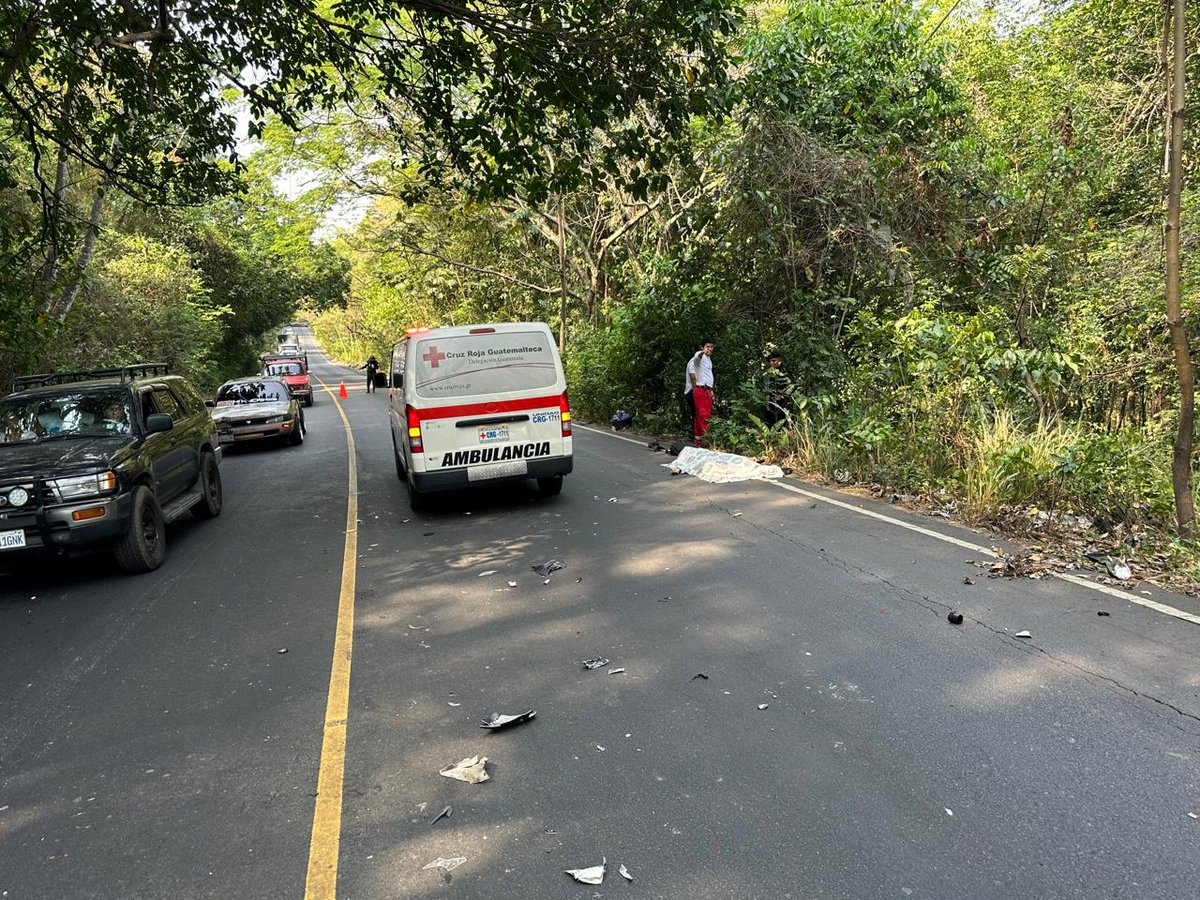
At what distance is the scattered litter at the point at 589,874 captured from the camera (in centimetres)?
281

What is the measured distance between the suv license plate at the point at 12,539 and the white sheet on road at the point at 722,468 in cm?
735

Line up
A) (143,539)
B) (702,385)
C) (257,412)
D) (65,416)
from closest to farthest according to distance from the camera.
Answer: (143,539) < (65,416) < (702,385) < (257,412)

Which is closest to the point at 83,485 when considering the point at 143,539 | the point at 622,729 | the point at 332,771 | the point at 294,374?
the point at 143,539

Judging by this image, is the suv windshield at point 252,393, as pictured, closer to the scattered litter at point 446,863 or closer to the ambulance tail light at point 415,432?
the ambulance tail light at point 415,432

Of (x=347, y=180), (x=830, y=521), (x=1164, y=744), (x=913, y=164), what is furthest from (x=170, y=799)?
(x=347, y=180)

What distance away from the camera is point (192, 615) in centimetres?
594

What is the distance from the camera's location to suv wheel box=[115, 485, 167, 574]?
6.99 meters

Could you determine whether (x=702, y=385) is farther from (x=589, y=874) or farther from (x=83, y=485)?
(x=589, y=874)

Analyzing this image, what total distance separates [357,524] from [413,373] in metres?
1.85

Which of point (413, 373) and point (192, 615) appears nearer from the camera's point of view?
point (192, 615)

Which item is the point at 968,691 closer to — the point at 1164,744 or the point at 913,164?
the point at 1164,744

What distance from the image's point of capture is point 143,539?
7.15m

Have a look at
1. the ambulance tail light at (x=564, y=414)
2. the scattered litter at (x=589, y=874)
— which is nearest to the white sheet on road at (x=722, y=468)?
the ambulance tail light at (x=564, y=414)

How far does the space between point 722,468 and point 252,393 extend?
12.3 meters
